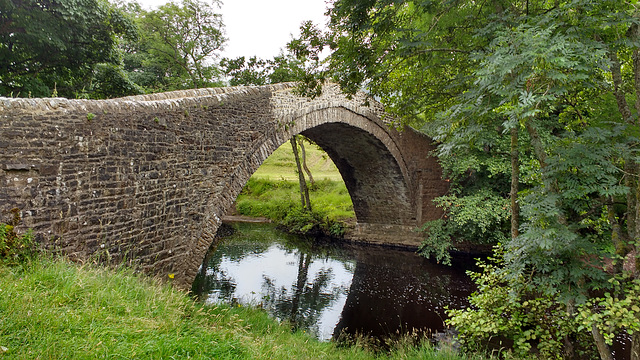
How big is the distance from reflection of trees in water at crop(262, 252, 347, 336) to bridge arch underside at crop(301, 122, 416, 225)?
177 inches

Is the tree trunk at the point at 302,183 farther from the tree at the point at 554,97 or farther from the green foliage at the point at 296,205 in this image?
the tree at the point at 554,97

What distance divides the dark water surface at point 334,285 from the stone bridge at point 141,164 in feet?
7.13

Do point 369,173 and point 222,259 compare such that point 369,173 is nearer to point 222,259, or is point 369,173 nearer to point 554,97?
point 222,259

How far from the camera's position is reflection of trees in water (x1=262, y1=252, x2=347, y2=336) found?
295 inches

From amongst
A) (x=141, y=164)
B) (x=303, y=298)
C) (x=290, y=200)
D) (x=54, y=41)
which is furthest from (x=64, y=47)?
(x=290, y=200)

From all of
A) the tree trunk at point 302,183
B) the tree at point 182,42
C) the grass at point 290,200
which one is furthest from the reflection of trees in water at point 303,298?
the tree at point 182,42

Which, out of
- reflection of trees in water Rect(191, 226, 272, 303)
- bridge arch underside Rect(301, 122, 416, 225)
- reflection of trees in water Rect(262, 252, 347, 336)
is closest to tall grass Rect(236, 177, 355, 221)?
bridge arch underside Rect(301, 122, 416, 225)

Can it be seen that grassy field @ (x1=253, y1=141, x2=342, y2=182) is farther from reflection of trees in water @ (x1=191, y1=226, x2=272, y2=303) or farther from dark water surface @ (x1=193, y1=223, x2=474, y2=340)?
dark water surface @ (x1=193, y1=223, x2=474, y2=340)

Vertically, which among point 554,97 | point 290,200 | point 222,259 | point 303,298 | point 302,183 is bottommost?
point 303,298

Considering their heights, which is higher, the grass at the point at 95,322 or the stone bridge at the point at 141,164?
the stone bridge at the point at 141,164

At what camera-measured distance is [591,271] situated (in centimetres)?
366

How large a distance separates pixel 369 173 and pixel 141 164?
10.4 meters

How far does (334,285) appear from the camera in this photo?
32.6 feet

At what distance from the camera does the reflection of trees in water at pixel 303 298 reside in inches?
295
